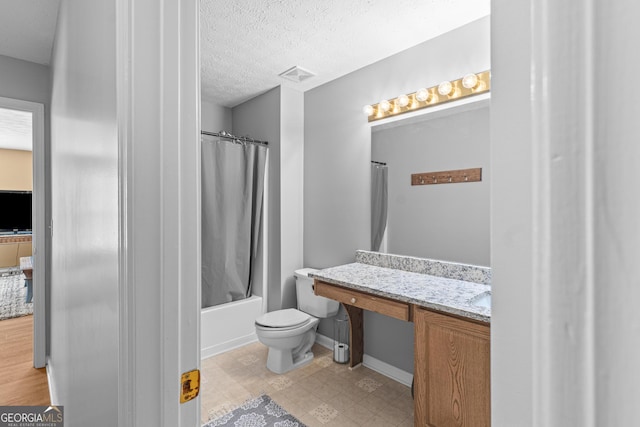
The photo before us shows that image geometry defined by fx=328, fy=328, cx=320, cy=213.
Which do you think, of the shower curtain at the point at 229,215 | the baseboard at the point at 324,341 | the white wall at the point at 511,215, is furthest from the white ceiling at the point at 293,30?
the baseboard at the point at 324,341

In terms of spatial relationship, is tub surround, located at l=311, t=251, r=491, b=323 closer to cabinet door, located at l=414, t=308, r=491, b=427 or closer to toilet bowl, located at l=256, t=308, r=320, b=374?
cabinet door, located at l=414, t=308, r=491, b=427


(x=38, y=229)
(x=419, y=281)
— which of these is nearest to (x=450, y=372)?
(x=419, y=281)

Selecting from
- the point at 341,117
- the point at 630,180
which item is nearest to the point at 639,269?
the point at 630,180

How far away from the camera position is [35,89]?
2727mm

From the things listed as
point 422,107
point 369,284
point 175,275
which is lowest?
point 369,284

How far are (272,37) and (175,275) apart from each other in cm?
202

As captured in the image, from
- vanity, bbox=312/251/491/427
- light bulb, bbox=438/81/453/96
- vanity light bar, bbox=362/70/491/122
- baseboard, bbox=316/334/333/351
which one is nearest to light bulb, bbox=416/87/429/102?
vanity light bar, bbox=362/70/491/122

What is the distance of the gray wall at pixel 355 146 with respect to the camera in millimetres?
2143

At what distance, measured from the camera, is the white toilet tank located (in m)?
2.81

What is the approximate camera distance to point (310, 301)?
9.56 feet

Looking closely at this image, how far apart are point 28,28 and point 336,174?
7.85 ft

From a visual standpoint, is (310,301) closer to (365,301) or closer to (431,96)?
(365,301)

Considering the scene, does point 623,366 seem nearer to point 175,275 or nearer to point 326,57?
point 175,275

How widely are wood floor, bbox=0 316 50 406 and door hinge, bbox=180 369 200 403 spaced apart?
2.32m
